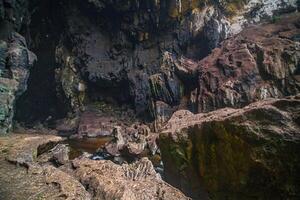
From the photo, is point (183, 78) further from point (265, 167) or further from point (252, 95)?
point (265, 167)

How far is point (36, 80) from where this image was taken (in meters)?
17.8

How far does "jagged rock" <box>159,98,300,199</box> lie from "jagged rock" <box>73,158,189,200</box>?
629 mm

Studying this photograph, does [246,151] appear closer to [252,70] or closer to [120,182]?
[120,182]

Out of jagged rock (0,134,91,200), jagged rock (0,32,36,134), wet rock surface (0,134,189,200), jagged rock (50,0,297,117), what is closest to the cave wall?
jagged rock (50,0,297,117)

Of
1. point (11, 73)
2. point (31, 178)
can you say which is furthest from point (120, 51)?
point (31, 178)

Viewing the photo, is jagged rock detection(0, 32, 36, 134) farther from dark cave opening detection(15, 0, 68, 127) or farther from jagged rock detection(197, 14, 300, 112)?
jagged rock detection(197, 14, 300, 112)

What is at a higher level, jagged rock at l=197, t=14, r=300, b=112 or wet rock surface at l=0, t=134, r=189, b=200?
jagged rock at l=197, t=14, r=300, b=112

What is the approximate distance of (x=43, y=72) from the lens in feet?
58.3

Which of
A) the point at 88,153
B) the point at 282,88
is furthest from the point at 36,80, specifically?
the point at 282,88

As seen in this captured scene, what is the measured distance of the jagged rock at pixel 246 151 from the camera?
3832 mm

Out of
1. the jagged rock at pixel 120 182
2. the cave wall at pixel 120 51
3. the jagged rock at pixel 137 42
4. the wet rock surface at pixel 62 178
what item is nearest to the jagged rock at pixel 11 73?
the wet rock surface at pixel 62 178

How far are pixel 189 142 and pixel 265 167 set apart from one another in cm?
173

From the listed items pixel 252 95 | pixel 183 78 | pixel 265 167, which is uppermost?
pixel 183 78

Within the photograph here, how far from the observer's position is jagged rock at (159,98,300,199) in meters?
3.83
